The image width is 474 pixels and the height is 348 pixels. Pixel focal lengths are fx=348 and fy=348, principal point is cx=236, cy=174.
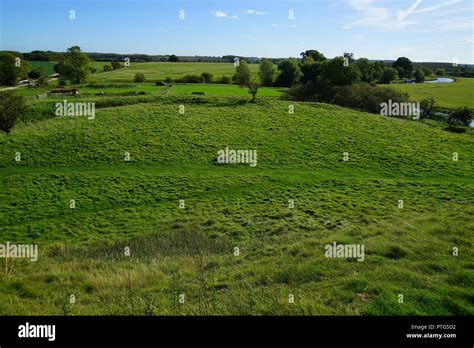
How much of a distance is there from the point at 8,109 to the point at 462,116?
63219 mm

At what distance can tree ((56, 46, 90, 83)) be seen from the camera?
254 ft

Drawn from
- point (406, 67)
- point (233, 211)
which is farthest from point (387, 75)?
point (233, 211)

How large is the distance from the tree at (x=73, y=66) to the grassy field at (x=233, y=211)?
2354 centimetres

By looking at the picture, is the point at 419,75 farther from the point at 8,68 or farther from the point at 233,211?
the point at 8,68

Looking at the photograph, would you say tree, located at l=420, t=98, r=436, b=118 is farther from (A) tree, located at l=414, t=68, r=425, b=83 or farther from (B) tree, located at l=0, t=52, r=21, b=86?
(B) tree, located at l=0, t=52, r=21, b=86

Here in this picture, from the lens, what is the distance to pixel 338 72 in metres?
64.8

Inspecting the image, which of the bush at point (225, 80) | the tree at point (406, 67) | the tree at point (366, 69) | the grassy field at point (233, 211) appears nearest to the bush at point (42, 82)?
the grassy field at point (233, 211)

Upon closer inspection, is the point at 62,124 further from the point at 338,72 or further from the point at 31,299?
the point at 338,72

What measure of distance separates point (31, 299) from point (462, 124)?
6352 cm

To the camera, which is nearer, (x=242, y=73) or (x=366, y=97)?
(x=366, y=97)

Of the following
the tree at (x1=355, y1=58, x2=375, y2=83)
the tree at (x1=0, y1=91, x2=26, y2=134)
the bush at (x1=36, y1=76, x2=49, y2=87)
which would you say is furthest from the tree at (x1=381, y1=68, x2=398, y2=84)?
the tree at (x1=0, y1=91, x2=26, y2=134)

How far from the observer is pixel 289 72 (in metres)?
79.4

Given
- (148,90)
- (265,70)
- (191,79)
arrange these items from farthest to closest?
(191,79), (148,90), (265,70)

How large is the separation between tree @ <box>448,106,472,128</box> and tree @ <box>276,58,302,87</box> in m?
33.0
